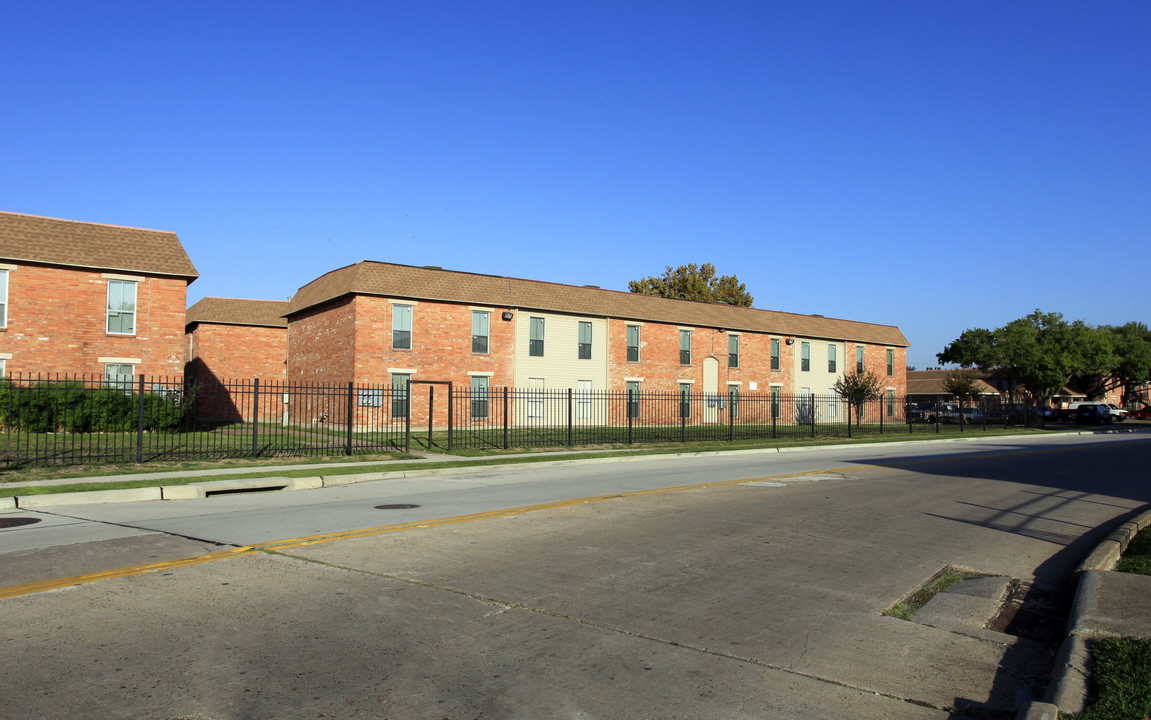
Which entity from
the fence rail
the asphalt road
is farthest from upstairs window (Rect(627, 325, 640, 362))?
the asphalt road

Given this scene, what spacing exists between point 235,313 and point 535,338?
18755 millimetres

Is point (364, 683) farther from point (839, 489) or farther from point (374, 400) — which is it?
point (374, 400)

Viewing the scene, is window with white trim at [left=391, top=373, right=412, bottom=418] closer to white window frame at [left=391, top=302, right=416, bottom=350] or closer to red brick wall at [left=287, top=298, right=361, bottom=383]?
white window frame at [left=391, top=302, right=416, bottom=350]

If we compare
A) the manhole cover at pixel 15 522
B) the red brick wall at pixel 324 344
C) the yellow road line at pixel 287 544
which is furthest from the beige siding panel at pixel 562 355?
the manhole cover at pixel 15 522

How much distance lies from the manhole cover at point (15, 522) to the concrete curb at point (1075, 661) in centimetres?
1149

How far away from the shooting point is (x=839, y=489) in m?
14.8

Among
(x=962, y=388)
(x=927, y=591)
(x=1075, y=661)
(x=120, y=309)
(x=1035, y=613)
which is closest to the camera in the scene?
(x=1075, y=661)

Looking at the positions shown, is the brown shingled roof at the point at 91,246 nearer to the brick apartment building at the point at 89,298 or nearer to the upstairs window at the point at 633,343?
the brick apartment building at the point at 89,298

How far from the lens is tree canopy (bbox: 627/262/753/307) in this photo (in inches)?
2687

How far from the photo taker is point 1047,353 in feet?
219

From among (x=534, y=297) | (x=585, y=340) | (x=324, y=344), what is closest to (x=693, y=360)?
(x=585, y=340)

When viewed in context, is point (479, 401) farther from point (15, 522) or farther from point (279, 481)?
point (15, 522)

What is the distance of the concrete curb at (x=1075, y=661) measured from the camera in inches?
165

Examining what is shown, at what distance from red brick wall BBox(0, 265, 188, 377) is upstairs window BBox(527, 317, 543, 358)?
50.3ft
